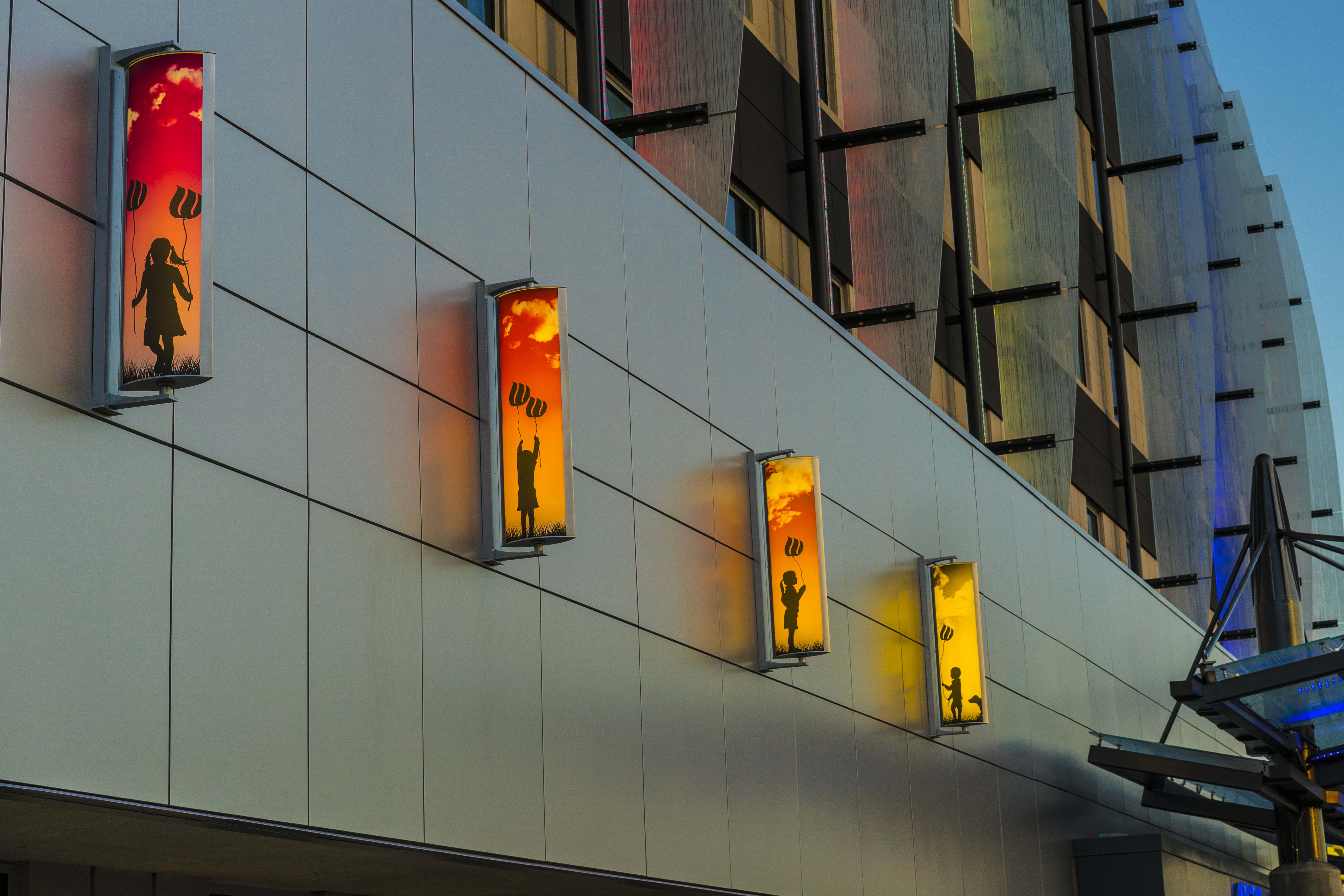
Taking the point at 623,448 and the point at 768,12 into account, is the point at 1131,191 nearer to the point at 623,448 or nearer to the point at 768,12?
the point at 768,12

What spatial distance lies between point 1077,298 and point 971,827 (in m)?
11.2

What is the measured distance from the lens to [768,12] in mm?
21781

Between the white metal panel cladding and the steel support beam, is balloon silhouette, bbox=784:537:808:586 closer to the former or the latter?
the steel support beam

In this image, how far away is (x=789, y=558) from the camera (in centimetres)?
1538

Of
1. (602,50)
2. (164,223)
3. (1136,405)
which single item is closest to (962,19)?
(1136,405)

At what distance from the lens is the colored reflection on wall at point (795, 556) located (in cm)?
1503

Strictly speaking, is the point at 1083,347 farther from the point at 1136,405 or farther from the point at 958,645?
the point at 958,645

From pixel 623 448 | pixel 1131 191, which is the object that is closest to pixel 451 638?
pixel 623 448

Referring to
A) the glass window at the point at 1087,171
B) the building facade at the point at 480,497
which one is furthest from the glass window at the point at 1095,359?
the building facade at the point at 480,497

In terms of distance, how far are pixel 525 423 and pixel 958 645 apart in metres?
10.4

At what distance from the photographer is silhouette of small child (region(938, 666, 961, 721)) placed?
19.4 meters

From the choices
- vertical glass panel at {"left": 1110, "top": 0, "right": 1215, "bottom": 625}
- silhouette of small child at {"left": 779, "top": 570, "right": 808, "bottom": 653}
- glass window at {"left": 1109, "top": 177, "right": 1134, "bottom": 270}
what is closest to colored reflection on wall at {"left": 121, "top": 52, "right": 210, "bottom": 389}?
silhouette of small child at {"left": 779, "top": 570, "right": 808, "bottom": 653}

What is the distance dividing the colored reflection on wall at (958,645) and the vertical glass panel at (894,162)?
376cm

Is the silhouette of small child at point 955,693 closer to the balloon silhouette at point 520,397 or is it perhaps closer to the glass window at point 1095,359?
the balloon silhouette at point 520,397
